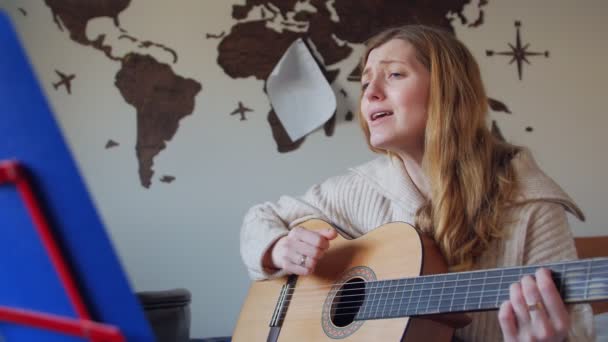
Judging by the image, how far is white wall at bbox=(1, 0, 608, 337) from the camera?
215cm

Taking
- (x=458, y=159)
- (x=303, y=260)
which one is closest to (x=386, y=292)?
(x=303, y=260)

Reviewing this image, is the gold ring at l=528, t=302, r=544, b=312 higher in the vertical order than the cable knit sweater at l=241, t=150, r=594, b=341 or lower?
higher

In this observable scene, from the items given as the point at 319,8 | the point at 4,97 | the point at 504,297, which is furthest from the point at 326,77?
the point at 4,97

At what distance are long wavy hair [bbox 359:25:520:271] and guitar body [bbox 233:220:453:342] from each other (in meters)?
0.07

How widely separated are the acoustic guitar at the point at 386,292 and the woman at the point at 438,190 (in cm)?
5

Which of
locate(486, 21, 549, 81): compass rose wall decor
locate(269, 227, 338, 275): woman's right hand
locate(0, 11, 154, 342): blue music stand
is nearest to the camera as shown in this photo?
locate(0, 11, 154, 342): blue music stand

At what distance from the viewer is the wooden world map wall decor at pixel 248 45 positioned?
2.19 meters

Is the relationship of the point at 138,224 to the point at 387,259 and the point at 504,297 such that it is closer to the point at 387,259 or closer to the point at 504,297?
the point at 387,259

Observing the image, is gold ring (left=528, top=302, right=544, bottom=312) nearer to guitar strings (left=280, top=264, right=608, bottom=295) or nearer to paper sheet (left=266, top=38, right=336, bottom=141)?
guitar strings (left=280, top=264, right=608, bottom=295)

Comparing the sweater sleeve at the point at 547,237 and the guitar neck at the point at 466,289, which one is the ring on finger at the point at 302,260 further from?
the sweater sleeve at the point at 547,237

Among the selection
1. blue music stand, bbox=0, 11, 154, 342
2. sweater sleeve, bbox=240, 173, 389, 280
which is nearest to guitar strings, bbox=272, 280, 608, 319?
sweater sleeve, bbox=240, 173, 389, 280

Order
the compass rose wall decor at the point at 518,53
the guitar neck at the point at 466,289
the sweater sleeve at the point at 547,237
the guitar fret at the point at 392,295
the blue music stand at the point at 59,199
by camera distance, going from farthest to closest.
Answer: the compass rose wall decor at the point at 518,53
the sweater sleeve at the point at 547,237
the guitar fret at the point at 392,295
the guitar neck at the point at 466,289
the blue music stand at the point at 59,199

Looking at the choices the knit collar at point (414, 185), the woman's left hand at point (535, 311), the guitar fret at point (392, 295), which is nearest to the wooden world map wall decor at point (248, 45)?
the knit collar at point (414, 185)

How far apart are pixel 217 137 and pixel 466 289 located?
1.50m
